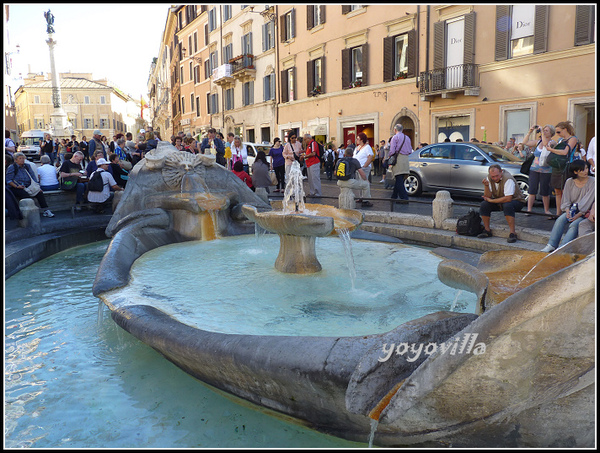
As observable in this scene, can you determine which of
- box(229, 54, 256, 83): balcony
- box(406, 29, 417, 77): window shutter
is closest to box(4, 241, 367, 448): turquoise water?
box(406, 29, 417, 77): window shutter

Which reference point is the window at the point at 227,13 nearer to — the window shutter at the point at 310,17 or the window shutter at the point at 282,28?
the window shutter at the point at 282,28

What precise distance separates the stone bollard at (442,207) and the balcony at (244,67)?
1010 inches

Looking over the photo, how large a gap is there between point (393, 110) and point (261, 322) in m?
18.5

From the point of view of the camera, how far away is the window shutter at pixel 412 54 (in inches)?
764

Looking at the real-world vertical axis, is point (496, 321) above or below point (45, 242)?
above

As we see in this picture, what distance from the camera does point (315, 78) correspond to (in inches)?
1000

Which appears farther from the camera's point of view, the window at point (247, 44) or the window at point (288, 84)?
the window at point (247, 44)

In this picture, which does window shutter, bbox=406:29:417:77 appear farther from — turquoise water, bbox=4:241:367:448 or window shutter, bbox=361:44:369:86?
turquoise water, bbox=4:241:367:448

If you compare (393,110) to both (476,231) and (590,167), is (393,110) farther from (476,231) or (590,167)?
(476,231)

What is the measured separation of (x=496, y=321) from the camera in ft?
6.43

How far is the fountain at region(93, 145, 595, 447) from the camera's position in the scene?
1.90 metres

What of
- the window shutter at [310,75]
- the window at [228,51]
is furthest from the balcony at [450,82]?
the window at [228,51]

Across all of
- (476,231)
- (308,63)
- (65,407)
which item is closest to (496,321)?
(65,407)

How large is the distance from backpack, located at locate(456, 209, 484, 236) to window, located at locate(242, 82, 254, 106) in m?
26.8
